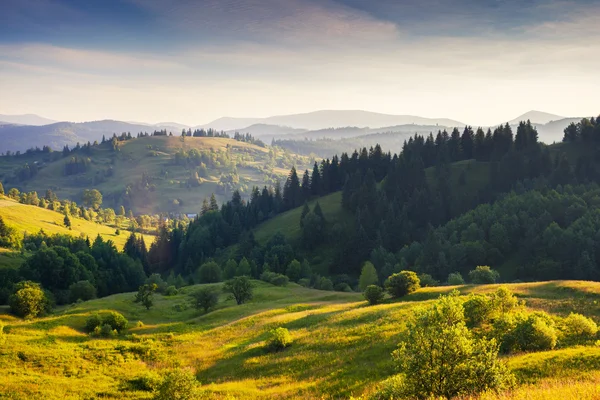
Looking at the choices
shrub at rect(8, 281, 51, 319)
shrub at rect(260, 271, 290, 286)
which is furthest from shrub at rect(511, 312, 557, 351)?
shrub at rect(260, 271, 290, 286)

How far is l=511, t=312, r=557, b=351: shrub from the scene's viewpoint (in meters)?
29.0

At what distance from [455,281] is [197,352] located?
61707 millimetres

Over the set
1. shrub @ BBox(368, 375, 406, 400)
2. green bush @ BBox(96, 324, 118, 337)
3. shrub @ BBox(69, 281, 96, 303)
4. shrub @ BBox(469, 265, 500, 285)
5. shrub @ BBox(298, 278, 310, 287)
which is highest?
shrub @ BBox(368, 375, 406, 400)

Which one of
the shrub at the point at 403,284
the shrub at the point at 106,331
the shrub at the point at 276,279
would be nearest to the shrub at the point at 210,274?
the shrub at the point at 276,279

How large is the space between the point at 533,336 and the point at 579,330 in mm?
5984

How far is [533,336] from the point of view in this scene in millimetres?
29250

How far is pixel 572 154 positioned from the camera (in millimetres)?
147250

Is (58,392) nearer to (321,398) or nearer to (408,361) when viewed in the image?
(321,398)

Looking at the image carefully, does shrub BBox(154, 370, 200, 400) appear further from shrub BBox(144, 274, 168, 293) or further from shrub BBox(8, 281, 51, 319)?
shrub BBox(144, 274, 168, 293)

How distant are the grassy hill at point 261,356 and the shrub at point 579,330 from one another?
4909mm

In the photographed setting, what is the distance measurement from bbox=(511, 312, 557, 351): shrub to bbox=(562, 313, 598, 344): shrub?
2.26 meters

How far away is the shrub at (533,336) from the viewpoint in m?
29.0

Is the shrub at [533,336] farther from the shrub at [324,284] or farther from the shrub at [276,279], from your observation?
the shrub at [324,284]

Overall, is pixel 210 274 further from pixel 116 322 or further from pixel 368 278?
pixel 116 322
